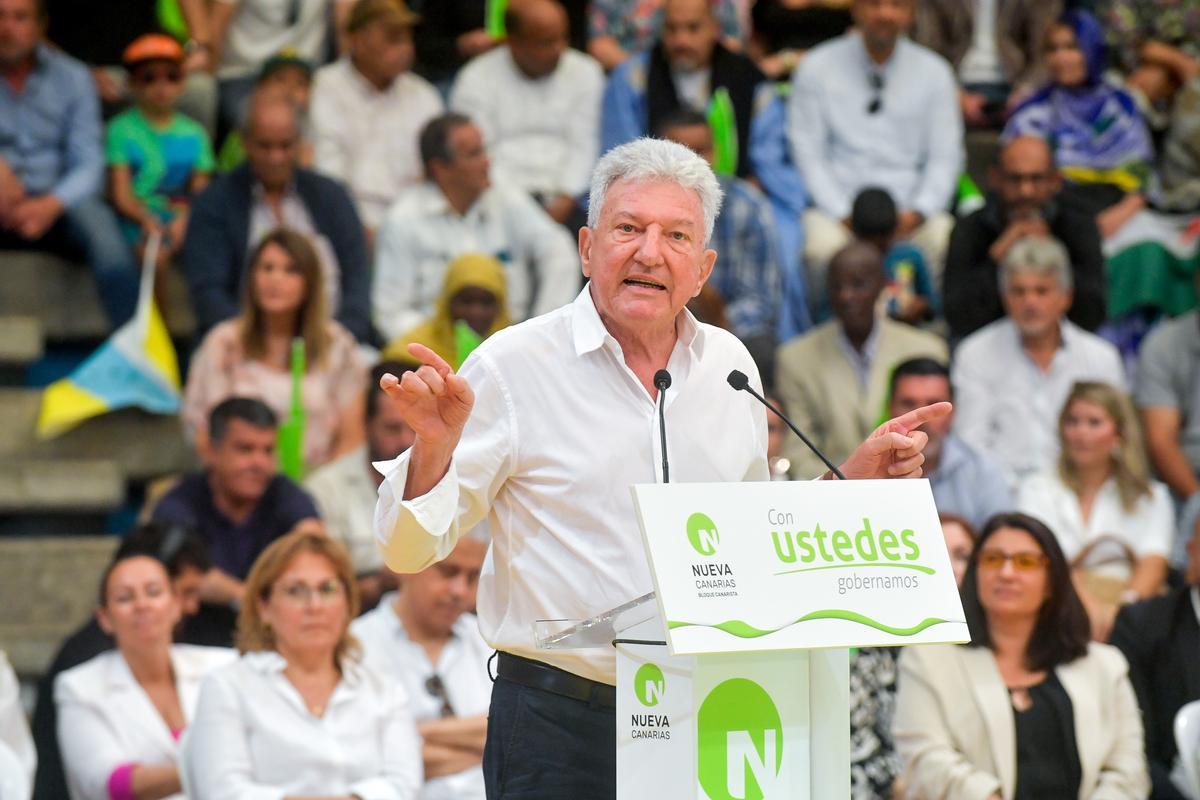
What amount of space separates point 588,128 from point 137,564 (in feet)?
10.6

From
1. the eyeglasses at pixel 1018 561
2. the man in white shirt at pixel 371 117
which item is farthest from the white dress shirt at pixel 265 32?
the eyeglasses at pixel 1018 561

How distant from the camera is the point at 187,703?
517 centimetres

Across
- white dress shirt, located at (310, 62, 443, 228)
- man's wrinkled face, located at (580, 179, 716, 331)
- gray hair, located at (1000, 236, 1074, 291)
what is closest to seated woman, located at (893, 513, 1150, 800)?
gray hair, located at (1000, 236, 1074, 291)

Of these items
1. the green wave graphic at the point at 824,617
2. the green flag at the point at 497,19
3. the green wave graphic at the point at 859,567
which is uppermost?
the green flag at the point at 497,19

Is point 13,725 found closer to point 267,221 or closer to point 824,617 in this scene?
point 267,221

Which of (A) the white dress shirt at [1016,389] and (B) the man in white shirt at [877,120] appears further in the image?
(B) the man in white shirt at [877,120]

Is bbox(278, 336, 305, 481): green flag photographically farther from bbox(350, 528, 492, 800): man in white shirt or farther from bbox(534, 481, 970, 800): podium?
bbox(534, 481, 970, 800): podium

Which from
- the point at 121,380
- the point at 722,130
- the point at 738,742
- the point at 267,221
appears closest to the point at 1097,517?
the point at 722,130

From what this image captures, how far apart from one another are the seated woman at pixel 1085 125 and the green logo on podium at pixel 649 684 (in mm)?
5880

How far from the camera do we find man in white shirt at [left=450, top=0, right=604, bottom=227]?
771cm

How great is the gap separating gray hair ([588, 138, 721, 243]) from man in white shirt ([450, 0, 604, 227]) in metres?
4.77

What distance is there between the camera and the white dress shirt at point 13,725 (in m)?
4.87

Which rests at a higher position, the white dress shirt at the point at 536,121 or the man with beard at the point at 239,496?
the white dress shirt at the point at 536,121

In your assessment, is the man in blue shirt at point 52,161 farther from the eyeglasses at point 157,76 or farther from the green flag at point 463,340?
the green flag at point 463,340
